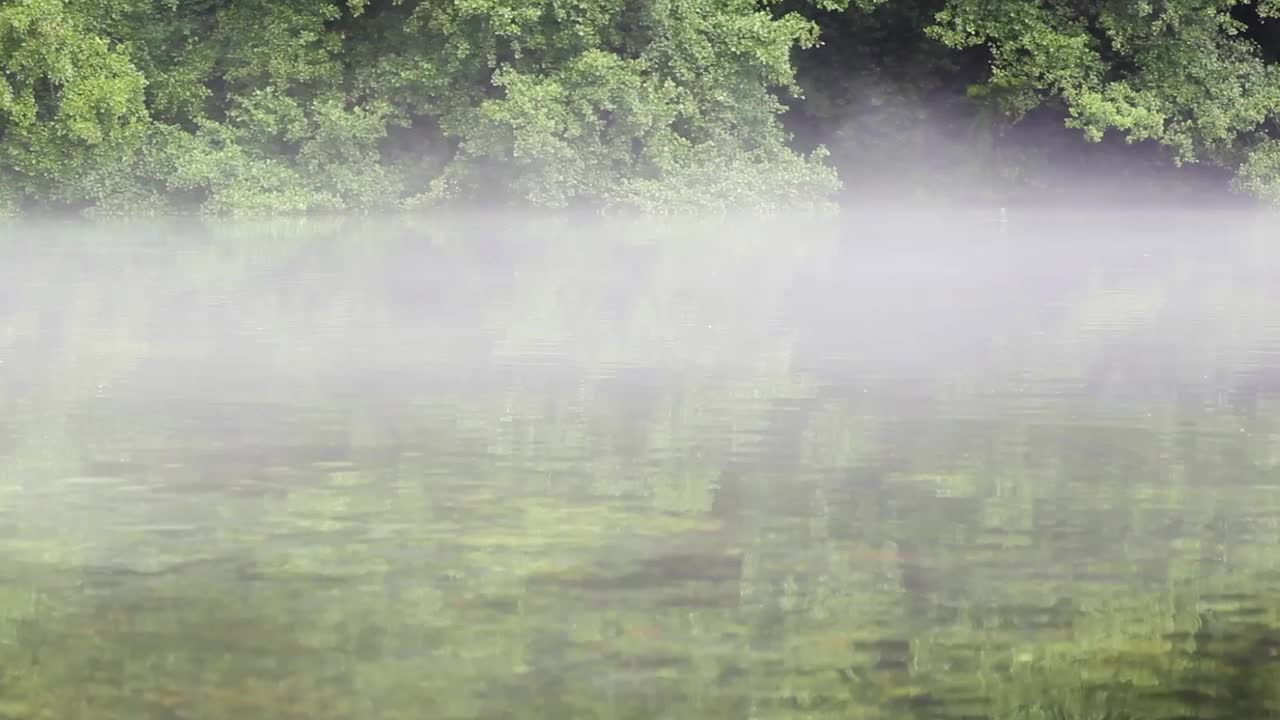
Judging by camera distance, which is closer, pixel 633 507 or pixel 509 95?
pixel 633 507

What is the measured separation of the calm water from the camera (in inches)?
231

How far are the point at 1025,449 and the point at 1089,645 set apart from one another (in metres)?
3.67

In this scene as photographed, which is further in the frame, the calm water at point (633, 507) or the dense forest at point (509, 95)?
the dense forest at point (509, 95)

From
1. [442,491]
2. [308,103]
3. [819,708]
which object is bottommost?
[819,708]

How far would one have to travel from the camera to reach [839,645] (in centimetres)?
620

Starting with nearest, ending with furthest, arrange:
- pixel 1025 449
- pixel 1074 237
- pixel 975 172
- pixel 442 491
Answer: pixel 442 491 → pixel 1025 449 → pixel 1074 237 → pixel 975 172

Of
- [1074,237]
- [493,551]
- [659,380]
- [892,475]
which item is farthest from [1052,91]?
[493,551]

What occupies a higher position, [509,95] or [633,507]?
[509,95]

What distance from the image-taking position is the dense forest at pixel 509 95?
94.6 ft

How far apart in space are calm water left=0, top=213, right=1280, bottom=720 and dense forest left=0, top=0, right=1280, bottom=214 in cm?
1204

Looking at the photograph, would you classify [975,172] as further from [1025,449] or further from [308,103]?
[1025,449]

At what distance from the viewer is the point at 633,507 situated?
26.9ft

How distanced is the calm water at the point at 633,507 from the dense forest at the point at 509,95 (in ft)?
39.5

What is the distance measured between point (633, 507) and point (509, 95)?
2172 centimetres
